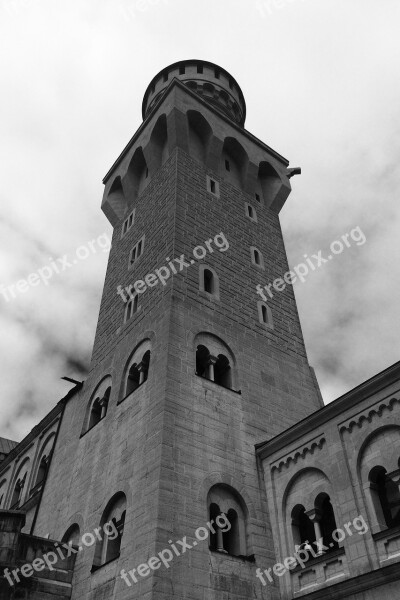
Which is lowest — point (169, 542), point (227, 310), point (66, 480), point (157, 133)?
point (169, 542)

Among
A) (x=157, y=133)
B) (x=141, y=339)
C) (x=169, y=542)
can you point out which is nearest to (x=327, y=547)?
(x=169, y=542)

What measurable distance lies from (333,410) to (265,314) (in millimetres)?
7028

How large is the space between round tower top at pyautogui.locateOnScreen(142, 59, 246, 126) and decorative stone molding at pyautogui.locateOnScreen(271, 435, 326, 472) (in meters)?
21.6

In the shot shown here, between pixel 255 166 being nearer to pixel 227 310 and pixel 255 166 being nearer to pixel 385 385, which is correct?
pixel 227 310

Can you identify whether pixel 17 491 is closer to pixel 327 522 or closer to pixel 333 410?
pixel 327 522

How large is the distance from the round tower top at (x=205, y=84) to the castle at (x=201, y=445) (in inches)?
265

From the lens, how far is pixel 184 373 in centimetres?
1489

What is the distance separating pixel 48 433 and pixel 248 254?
11012 millimetres

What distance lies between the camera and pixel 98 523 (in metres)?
13.9

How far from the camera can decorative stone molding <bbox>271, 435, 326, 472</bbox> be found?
43.5 ft

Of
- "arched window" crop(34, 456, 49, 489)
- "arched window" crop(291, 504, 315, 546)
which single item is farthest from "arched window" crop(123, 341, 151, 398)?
"arched window" crop(34, 456, 49, 489)

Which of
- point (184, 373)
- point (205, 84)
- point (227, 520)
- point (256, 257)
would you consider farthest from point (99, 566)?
point (205, 84)

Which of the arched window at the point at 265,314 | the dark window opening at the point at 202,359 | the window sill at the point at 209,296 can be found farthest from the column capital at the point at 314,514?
the arched window at the point at 265,314

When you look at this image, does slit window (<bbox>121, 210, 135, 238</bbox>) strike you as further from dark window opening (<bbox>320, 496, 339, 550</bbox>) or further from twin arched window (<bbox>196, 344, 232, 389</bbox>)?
dark window opening (<bbox>320, 496, 339, 550</bbox>)
